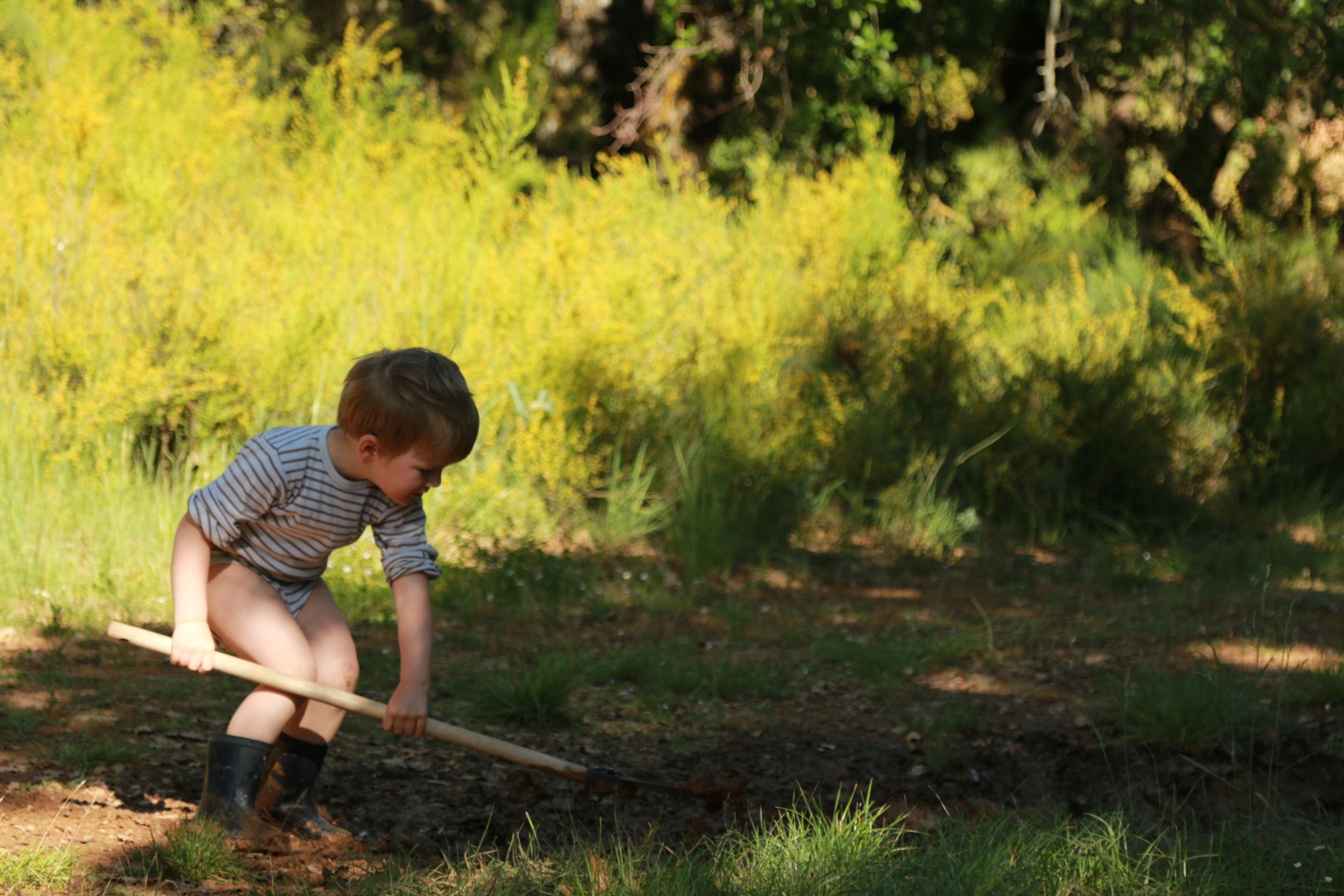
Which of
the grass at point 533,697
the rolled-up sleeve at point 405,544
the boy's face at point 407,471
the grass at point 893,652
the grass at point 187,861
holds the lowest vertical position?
the grass at point 893,652

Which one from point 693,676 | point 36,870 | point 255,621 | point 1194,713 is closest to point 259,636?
point 255,621

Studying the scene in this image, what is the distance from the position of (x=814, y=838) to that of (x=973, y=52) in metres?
9.61

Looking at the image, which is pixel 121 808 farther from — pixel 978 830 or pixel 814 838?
pixel 978 830

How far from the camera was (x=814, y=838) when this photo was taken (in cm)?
249

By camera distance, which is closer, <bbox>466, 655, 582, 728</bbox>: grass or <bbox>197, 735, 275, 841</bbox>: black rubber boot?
<bbox>197, 735, 275, 841</bbox>: black rubber boot

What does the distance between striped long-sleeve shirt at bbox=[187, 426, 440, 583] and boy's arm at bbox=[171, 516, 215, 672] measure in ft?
0.12

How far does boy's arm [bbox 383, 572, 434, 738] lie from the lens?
2584mm

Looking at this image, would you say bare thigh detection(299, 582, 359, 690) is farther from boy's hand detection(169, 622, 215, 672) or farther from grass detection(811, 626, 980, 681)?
grass detection(811, 626, 980, 681)

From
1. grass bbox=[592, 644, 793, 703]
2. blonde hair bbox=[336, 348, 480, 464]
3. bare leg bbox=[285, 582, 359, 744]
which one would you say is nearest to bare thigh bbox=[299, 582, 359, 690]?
bare leg bbox=[285, 582, 359, 744]

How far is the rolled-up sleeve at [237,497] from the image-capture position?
2.71m

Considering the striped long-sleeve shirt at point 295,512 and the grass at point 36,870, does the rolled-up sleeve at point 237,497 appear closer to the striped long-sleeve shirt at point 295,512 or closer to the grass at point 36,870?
the striped long-sleeve shirt at point 295,512

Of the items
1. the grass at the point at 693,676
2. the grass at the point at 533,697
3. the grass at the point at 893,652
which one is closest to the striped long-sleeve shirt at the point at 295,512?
the grass at the point at 533,697

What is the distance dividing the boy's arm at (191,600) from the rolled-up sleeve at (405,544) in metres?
0.37

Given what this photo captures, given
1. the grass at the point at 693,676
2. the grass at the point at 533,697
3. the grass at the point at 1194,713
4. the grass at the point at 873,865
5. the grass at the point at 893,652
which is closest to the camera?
the grass at the point at 873,865
